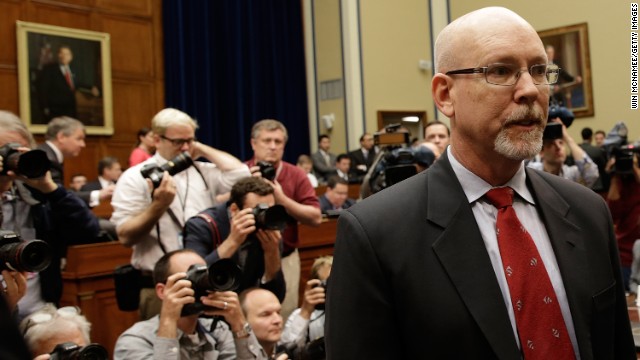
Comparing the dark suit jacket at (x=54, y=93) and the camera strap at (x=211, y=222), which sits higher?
the dark suit jacket at (x=54, y=93)

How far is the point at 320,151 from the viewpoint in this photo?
10.9 meters

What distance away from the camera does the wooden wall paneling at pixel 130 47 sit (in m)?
9.38

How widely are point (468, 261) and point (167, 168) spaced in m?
2.11

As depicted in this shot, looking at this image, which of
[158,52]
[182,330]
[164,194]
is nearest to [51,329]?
[182,330]

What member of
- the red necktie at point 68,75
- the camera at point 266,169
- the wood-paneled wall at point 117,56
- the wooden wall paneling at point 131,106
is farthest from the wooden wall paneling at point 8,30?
the camera at point 266,169

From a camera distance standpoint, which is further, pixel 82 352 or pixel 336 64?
pixel 336 64

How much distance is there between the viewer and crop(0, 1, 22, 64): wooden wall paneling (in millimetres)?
8312

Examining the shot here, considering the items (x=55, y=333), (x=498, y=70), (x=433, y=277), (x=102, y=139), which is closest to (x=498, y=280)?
(x=433, y=277)

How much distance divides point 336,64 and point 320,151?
135 cm

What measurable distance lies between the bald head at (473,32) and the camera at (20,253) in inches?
52.8

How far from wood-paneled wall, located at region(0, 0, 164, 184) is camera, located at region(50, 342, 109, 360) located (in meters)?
6.98

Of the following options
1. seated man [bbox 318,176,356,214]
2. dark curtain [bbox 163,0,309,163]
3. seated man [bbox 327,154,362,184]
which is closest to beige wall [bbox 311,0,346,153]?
dark curtain [bbox 163,0,309,163]

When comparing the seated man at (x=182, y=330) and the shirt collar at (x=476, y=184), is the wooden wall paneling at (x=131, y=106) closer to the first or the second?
the seated man at (x=182, y=330)

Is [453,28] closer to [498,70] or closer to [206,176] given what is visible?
[498,70]
